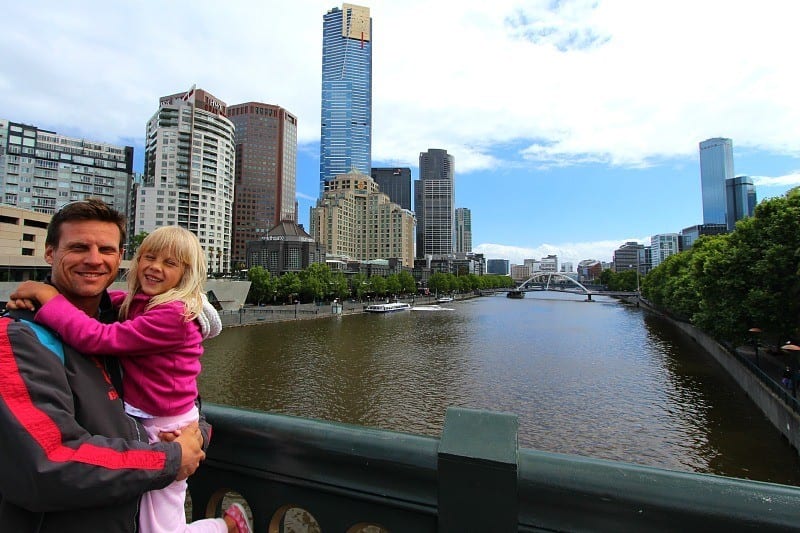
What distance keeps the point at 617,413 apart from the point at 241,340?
31046 millimetres

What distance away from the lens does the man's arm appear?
4.92ft

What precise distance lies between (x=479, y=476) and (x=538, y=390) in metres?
22.6

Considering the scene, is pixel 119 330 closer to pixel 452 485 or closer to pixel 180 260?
pixel 180 260

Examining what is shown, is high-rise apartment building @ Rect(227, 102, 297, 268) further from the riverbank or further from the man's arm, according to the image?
the man's arm

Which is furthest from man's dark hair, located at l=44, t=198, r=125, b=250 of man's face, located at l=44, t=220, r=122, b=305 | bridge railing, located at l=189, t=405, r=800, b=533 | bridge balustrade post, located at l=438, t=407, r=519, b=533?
bridge balustrade post, located at l=438, t=407, r=519, b=533

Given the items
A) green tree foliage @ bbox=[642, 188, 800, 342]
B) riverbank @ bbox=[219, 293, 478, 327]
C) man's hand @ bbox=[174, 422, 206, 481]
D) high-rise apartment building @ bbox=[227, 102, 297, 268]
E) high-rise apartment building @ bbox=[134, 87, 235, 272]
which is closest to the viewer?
man's hand @ bbox=[174, 422, 206, 481]

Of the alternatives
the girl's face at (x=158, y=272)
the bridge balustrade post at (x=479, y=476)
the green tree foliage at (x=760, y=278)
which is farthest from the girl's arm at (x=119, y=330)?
the green tree foliage at (x=760, y=278)

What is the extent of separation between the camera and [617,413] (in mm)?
19234

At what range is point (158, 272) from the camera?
261 cm

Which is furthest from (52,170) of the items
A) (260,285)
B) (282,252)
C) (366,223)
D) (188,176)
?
(366,223)

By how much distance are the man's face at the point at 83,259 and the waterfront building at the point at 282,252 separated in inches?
4147

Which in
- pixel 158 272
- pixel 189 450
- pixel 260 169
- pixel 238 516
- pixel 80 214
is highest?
pixel 260 169

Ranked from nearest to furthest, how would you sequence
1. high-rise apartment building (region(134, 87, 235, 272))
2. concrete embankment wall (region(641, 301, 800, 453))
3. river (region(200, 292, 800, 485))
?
concrete embankment wall (region(641, 301, 800, 453)) → river (region(200, 292, 800, 485)) → high-rise apartment building (region(134, 87, 235, 272))

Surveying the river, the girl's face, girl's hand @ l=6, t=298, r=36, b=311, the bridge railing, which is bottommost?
the river
